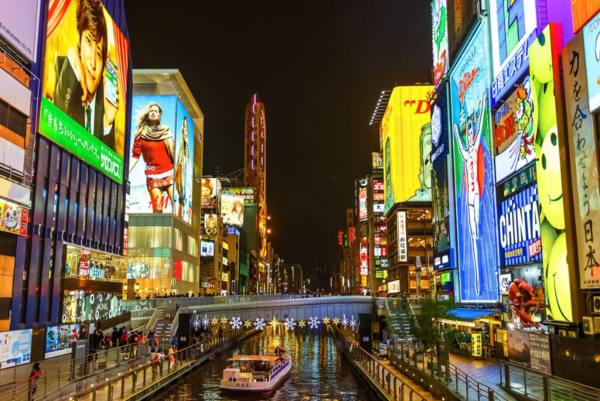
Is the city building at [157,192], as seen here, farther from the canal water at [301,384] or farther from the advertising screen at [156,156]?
the canal water at [301,384]

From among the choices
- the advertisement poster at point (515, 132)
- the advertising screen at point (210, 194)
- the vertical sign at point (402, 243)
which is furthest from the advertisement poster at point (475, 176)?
the advertising screen at point (210, 194)

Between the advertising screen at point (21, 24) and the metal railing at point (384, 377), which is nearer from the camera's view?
the metal railing at point (384, 377)

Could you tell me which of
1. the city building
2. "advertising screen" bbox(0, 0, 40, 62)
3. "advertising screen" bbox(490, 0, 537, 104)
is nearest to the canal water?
"advertising screen" bbox(0, 0, 40, 62)

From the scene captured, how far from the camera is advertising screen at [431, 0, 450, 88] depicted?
64938 mm

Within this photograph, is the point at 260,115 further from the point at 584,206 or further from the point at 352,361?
the point at 584,206

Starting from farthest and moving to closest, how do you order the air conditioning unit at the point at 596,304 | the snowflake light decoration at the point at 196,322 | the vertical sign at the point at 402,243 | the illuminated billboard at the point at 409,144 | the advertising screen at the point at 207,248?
the advertising screen at the point at 207,248
the illuminated billboard at the point at 409,144
the vertical sign at the point at 402,243
the snowflake light decoration at the point at 196,322
the air conditioning unit at the point at 596,304

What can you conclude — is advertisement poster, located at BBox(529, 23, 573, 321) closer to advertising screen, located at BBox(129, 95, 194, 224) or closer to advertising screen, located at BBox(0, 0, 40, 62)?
advertising screen, located at BBox(0, 0, 40, 62)

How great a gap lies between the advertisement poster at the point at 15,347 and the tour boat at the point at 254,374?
12074 mm

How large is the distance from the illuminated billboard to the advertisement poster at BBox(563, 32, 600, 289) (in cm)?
7931

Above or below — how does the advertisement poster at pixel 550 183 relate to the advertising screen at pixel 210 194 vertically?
below

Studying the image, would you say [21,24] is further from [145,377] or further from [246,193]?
[246,193]

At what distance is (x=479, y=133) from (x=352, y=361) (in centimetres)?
2307

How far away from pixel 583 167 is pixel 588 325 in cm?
611

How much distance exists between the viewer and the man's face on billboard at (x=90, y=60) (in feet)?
144
